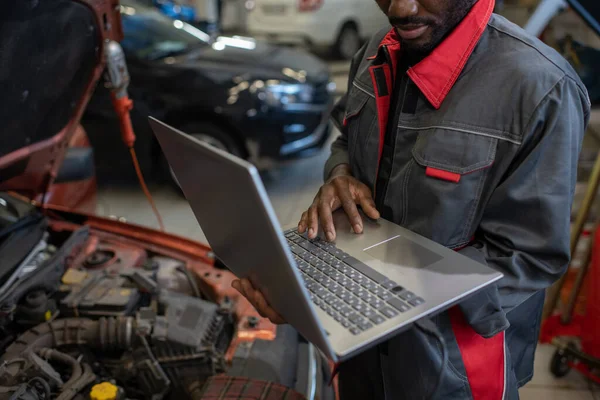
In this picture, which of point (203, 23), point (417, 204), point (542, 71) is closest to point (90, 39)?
point (417, 204)

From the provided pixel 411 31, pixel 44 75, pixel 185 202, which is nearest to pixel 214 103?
pixel 185 202

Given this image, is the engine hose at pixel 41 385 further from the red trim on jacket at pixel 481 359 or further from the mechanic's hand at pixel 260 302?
the red trim on jacket at pixel 481 359

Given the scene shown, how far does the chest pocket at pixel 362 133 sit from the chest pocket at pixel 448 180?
0.50ft

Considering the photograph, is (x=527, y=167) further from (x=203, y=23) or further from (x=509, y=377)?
(x=203, y=23)

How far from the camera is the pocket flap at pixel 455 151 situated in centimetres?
103

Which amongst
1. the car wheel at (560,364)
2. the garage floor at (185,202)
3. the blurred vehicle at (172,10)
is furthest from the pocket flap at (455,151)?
the blurred vehicle at (172,10)

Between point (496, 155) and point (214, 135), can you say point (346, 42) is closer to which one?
point (214, 135)

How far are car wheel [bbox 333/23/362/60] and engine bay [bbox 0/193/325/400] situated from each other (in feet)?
21.6

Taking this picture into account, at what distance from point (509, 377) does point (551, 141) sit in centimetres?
55

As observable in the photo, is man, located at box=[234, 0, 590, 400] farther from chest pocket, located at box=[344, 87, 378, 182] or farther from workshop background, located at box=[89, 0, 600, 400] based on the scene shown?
workshop background, located at box=[89, 0, 600, 400]

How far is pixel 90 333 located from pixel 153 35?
3143 millimetres

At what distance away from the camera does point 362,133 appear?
50.8 inches

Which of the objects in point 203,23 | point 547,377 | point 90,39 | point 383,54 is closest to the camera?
point 383,54

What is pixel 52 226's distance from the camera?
210cm
